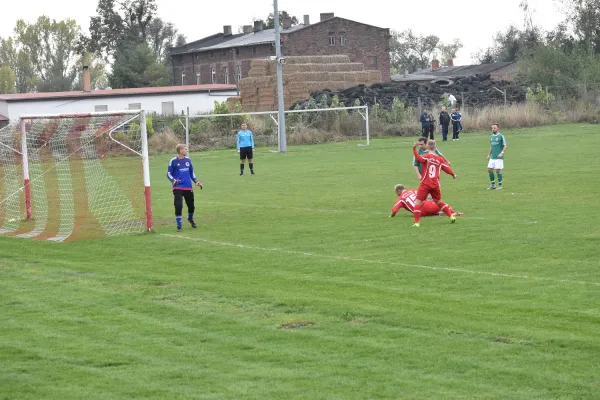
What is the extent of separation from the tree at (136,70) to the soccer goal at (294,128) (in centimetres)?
4305

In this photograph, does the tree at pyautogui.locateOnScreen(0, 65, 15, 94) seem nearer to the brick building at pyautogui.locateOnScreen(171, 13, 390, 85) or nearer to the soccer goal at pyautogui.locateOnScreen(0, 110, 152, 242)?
the brick building at pyautogui.locateOnScreen(171, 13, 390, 85)

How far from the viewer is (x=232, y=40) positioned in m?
97.7

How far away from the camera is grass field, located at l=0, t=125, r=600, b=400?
8516 millimetres

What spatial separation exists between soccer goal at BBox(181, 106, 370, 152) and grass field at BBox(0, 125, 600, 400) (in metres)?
29.0

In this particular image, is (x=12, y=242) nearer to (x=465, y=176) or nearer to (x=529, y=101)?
(x=465, y=176)

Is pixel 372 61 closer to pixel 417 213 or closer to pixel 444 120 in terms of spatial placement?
pixel 444 120

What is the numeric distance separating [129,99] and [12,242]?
60318mm

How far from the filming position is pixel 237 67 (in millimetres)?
93062

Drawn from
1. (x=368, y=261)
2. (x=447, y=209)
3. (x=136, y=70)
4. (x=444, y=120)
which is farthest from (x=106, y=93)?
(x=368, y=261)

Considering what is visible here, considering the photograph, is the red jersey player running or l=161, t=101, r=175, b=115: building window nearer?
the red jersey player running

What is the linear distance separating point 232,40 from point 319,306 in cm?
8789

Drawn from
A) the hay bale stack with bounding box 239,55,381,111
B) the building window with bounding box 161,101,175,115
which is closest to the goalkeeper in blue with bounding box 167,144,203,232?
the hay bale stack with bounding box 239,55,381,111

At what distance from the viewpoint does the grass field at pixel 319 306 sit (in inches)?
335

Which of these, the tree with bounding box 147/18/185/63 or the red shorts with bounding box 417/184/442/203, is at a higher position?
the tree with bounding box 147/18/185/63
